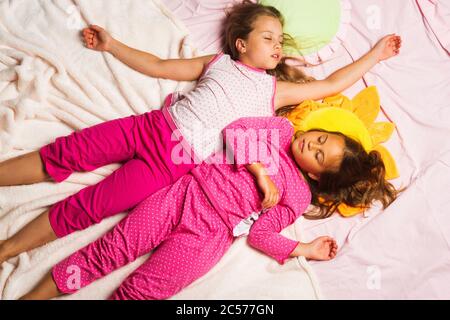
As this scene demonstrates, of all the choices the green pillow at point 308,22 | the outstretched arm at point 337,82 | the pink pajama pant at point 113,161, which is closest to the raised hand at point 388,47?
the outstretched arm at point 337,82

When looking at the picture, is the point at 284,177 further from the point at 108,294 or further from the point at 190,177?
the point at 108,294

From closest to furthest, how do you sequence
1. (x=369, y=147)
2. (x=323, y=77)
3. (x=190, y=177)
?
(x=190, y=177)
(x=369, y=147)
(x=323, y=77)

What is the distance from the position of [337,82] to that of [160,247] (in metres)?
0.73

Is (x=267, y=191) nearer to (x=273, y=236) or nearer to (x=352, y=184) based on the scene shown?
(x=273, y=236)

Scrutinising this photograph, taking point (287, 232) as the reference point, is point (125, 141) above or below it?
above

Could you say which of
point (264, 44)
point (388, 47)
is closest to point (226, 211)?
point (264, 44)

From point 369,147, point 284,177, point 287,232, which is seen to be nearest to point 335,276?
point 287,232

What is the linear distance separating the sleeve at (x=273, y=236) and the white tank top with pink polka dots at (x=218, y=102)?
237 mm

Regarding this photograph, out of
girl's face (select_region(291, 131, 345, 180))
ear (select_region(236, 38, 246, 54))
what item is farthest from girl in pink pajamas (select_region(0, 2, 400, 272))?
girl's face (select_region(291, 131, 345, 180))

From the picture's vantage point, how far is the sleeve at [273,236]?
1220mm

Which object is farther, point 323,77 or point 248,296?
point 323,77

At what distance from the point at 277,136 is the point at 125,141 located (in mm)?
413

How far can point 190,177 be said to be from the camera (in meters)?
1.29

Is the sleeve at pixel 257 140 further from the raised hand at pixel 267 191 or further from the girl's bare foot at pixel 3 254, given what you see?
the girl's bare foot at pixel 3 254
